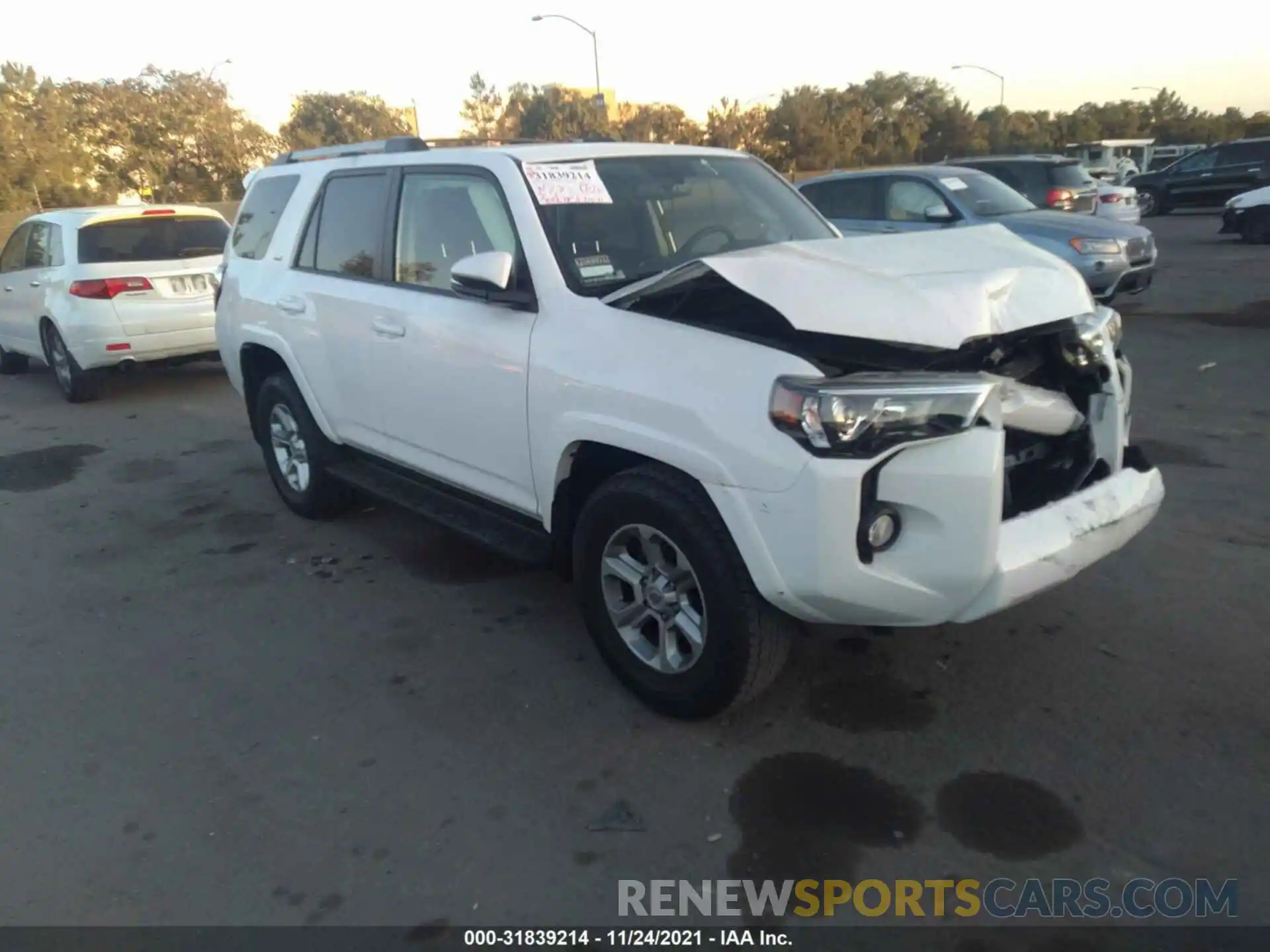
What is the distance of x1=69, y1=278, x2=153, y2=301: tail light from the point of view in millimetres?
8891

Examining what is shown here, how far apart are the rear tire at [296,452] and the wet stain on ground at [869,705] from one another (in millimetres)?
2933

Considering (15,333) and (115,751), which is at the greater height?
(15,333)

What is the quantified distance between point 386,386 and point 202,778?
1908mm

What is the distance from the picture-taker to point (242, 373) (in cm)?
595

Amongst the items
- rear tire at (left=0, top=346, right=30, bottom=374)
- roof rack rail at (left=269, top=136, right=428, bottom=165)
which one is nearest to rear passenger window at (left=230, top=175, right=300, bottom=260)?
roof rack rail at (left=269, top=136, right=428, bottom=165)

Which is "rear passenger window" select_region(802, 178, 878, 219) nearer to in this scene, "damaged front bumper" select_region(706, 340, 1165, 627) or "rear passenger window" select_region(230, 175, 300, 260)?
"rear passenger window" select_region(230, 175, 300, 260)

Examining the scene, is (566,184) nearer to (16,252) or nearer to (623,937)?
(623,937)

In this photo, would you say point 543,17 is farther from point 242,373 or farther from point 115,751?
point 115,751

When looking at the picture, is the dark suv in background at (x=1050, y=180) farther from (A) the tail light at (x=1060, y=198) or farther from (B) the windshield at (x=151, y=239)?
(B) the windshield at (x=151, y=239)

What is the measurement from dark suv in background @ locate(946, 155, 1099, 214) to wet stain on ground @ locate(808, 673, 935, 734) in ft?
34.5

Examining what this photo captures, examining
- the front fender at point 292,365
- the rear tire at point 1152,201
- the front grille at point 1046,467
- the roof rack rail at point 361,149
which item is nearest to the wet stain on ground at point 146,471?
the front fender at point 292,365

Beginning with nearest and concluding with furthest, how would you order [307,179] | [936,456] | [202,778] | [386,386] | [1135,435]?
1. [936,456]
2. [202,778]
3. [386,386]
4. [307,179]
5. [1135,435]

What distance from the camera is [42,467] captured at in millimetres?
7297

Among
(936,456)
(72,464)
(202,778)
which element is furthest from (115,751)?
(72,464)
